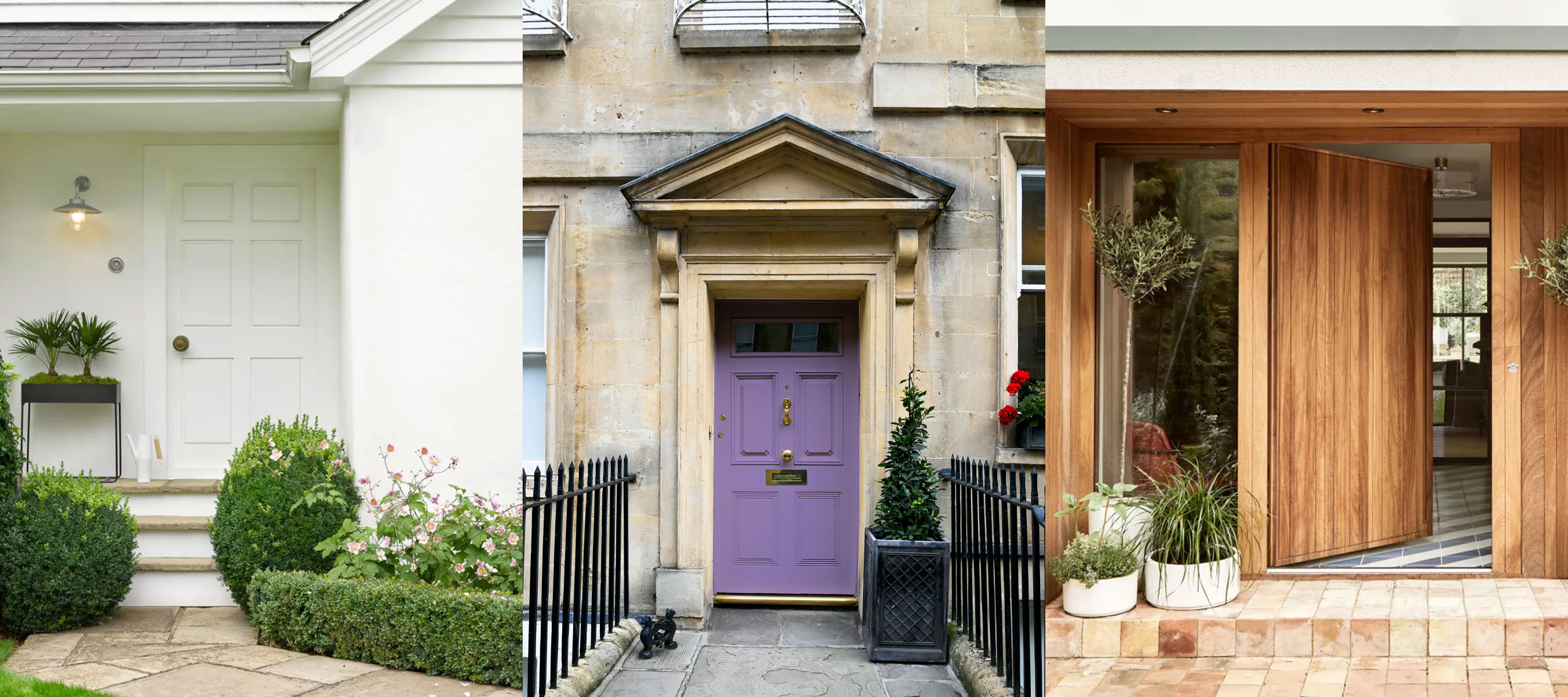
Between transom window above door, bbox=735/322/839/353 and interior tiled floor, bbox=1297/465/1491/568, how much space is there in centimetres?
235

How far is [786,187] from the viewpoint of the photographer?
4.83 meters

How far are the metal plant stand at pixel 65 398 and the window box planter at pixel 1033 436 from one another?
3.72 m

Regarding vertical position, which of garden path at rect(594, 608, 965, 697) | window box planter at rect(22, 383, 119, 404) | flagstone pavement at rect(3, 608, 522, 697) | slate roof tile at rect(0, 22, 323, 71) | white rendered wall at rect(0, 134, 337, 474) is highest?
slate roof tile at rect(0, 22, 323, 71)

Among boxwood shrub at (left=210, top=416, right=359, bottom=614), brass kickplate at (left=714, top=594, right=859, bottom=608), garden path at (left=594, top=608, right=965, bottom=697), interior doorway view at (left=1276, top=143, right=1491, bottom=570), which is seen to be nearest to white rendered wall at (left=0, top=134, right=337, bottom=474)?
boxwood shrub at (left=210, top=416, right=359, bottom=614)

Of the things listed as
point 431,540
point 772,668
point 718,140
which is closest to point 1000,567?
point 772,668

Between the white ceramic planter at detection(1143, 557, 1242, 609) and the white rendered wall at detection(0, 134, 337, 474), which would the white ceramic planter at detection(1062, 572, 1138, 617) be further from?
the white rendered wall at detection(0, 134, 337, 474)

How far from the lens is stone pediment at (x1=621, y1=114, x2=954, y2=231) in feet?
15.2

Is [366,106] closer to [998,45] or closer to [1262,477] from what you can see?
[998,45]

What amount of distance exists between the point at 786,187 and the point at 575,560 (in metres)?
1.72

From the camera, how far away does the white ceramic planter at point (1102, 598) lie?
4.66m

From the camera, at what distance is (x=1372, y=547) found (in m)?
5.36

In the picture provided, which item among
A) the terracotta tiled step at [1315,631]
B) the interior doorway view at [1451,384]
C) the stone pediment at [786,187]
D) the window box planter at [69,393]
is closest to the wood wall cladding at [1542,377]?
the interior doorway view at [1451,384]

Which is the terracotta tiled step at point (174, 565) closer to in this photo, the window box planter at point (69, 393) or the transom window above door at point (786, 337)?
the window box planter at point (69, 393)

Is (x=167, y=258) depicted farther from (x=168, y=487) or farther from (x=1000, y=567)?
(x=1000, y=567)
